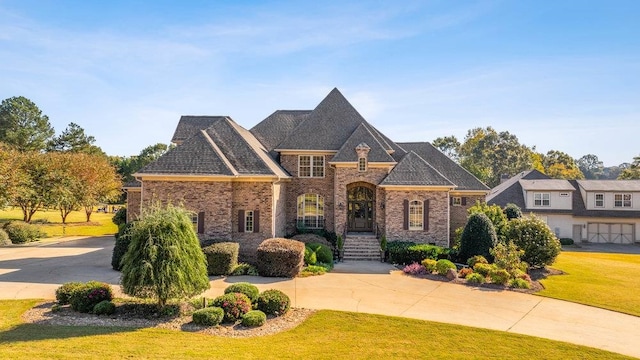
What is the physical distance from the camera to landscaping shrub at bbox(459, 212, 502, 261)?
20000 mm

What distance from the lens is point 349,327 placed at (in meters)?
11.4

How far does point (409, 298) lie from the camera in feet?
48.0

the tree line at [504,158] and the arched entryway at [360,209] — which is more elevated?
the tree line at [504,158]

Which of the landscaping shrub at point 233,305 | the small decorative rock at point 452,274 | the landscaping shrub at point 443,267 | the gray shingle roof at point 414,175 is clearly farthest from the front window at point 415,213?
the landscaping shrub at point 233,305

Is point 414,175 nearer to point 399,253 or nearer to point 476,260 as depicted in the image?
point 399,253

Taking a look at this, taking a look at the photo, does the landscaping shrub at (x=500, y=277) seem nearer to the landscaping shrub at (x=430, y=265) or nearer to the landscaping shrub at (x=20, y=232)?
the landscaping shrub at (x=430, y=265)

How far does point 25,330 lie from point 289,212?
17.1m

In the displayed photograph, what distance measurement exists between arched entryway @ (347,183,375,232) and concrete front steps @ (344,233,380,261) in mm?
1698

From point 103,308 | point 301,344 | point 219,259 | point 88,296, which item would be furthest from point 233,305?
point 219,259

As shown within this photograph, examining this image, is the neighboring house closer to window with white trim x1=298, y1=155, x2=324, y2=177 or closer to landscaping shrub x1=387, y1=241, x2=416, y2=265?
landscaping shrub x1=387, y1=241, x2=416, y2=265

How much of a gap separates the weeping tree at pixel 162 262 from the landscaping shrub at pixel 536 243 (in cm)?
1670

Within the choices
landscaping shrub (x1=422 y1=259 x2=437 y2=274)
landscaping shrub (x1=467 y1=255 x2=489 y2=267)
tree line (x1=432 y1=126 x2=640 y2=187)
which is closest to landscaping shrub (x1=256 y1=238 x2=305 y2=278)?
landscaping shrub (x1=422 y1=259 x2=437 y2=274)

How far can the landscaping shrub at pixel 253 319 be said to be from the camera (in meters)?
11.4

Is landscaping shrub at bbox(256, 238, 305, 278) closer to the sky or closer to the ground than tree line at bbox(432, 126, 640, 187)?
closer to the ground
